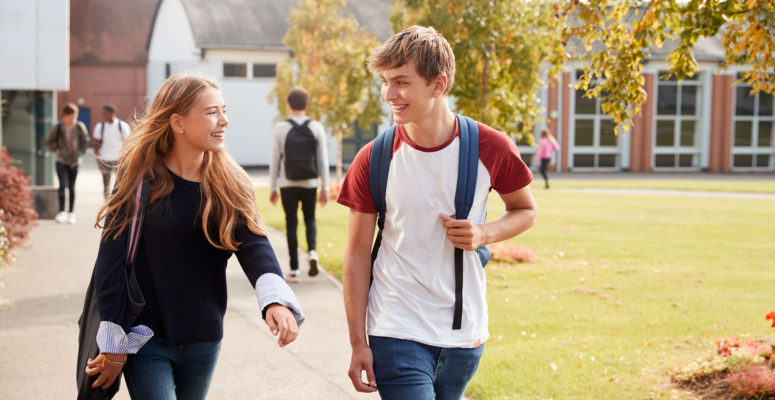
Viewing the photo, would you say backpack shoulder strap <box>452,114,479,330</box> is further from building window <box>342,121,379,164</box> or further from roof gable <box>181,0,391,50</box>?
building window <box>342,121,379,164</box>

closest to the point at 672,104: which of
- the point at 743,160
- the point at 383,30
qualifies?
the point at 743,160

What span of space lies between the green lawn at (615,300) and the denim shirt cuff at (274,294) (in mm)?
2465

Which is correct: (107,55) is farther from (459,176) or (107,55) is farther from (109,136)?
(459,176)

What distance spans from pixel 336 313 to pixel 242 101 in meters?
31.6

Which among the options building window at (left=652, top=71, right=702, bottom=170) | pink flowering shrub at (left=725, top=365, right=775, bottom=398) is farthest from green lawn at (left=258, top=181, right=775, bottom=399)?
building window at (left=652, top=71, right=702, bottom=170)

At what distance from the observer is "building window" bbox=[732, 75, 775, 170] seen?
138ft

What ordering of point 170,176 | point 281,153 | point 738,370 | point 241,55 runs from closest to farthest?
point 170,176 → point 738,370 → point 281,153 → point 241,55

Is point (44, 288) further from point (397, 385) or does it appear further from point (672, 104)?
point (672, 104)

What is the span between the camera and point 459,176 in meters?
2.91

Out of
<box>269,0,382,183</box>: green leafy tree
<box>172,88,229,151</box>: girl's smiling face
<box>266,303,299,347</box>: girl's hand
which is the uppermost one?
<box>269,0,382,183</box>: green leafy tree

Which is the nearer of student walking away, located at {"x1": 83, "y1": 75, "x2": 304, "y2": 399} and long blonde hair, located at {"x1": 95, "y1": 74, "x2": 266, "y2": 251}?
student walking away, located at {"x1": 83, "y1": 75, "x2": 304, "y2": 399}

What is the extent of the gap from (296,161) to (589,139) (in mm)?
33877

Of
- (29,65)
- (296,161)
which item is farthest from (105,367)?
(29,65)

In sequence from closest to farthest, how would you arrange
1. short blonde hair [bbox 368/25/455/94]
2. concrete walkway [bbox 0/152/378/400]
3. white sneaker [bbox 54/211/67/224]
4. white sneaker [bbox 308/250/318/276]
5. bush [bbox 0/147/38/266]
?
short blonde hair [bbox 368/25/455/94], concrete walkway [bbox 0/152/378/400], white sneaker [bbox 308/250/318/276], bush [bbox 0/147/38/266], white sneaker [bbox 54/211/67/224]
